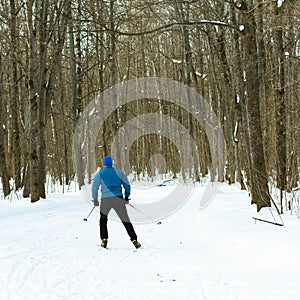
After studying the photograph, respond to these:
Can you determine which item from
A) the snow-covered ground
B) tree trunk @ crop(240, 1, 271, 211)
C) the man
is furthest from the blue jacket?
tree trunk @ crop(240, 1, 271, 211)

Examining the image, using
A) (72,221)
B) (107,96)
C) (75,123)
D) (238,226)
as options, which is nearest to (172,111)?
(107,96)

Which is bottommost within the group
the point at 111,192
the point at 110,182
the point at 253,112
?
the point at 111,192

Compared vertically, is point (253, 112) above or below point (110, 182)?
above

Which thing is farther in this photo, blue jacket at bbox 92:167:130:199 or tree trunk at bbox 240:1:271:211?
tree trunk at bbox 240:1:271:211

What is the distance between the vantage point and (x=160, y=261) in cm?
571

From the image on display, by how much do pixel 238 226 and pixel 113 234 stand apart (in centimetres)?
271

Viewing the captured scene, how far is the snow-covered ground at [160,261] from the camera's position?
432 centimetres

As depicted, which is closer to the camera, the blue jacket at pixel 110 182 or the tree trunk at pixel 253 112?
the blue jacket at pixel 110 182

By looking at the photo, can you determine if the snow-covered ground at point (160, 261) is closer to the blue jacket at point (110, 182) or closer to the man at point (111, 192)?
the man at point (111, 192)

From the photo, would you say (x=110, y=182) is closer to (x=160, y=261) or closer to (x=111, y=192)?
(x=111, y=192)

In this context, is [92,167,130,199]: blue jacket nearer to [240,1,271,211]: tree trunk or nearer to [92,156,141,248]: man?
[92,156,141,248]: man

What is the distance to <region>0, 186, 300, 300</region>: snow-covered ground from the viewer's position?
14.2 ft

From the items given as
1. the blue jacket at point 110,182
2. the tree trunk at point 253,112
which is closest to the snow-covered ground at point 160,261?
the tree trunk at point 253,112

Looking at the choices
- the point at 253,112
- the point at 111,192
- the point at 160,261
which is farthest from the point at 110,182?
the point at 253,112
